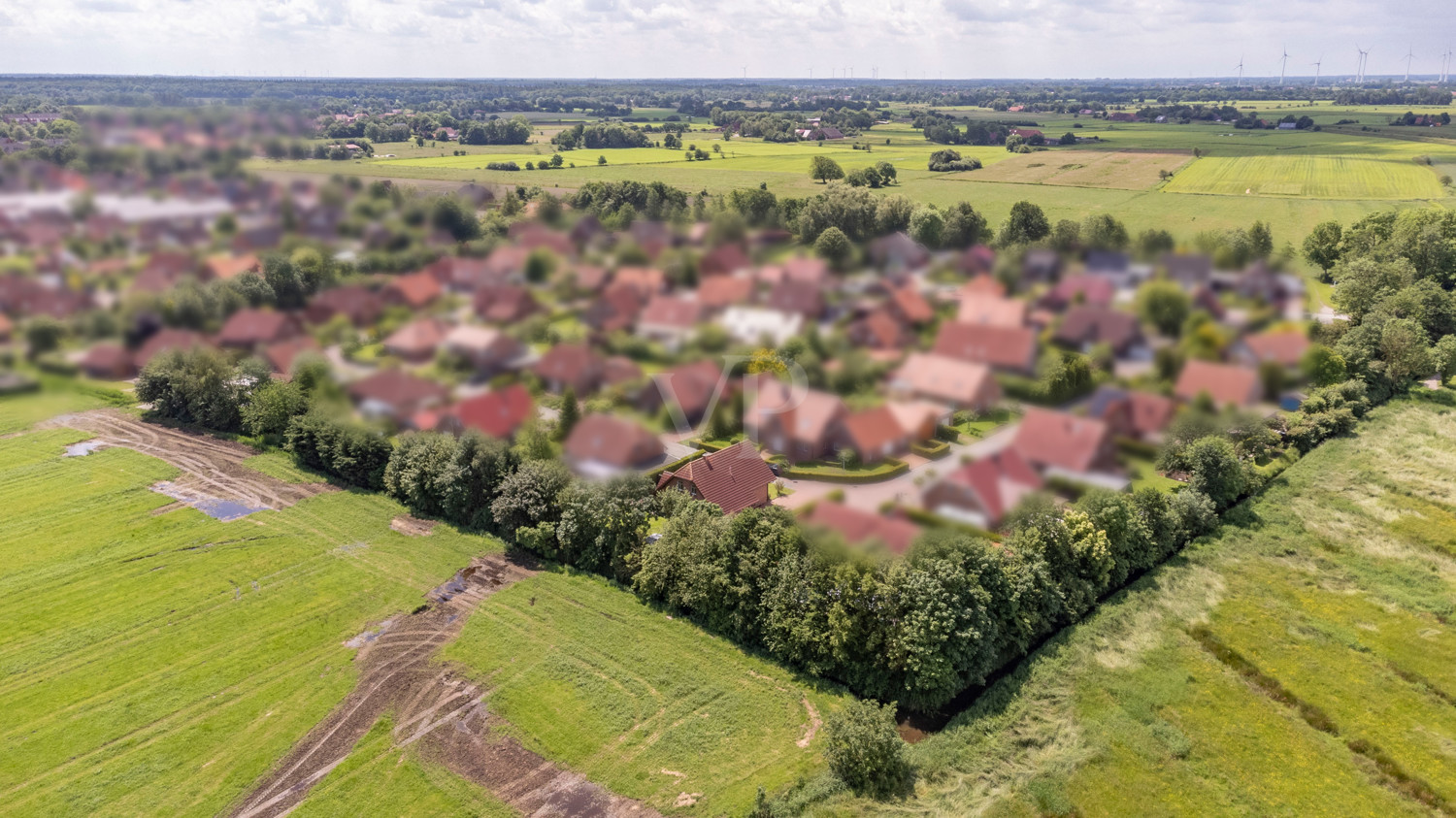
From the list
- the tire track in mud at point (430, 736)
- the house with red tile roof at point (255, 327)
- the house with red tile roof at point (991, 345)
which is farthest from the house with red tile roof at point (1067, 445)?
the house with red tile roof at point (255, 327)

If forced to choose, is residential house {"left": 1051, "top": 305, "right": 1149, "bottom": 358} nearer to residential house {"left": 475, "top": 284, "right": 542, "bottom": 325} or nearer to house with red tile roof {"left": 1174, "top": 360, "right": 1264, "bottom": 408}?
house with red tile roof {"left": 1174, "top": 360, "right": 1264, "bottom": 408}

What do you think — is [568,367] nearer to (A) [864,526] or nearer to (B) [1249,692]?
(A) [864,526]

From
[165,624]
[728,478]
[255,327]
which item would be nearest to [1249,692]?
→ [728,478]

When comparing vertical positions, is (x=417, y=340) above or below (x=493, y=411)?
above

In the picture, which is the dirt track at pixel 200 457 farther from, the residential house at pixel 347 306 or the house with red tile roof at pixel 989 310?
the house with red tile roof at pixel 989 310

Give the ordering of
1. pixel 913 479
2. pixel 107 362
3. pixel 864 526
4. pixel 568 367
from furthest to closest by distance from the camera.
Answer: pixel 864 526
pixel 568 367
pixel 913 479
pixel 107 362

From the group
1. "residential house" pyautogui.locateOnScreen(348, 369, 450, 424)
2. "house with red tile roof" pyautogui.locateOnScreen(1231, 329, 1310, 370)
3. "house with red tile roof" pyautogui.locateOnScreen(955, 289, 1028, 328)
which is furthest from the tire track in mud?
"house with red tile roof" pyautogui.locateOnScreen(1231, 329, 1310, 370)

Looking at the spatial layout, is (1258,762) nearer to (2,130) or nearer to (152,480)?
(2,130)
